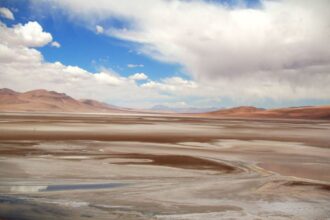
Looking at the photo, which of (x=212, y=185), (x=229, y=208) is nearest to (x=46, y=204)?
(x=229, y=208)

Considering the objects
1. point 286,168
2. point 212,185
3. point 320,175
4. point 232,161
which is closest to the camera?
point 212,185

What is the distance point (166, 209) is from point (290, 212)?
2794mm

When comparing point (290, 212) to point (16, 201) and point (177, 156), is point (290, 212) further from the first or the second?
point (177, 156)

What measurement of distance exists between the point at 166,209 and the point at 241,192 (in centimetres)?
285

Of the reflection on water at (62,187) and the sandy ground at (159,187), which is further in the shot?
the reflection on water at (62,187)

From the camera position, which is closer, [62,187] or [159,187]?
[62,187]

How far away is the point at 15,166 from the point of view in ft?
41.7

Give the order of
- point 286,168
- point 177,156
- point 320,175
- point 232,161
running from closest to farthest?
point 320,175 < point 286,168 < point 232,161 < point 177,156

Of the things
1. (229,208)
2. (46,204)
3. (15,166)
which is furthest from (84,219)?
(15,166)

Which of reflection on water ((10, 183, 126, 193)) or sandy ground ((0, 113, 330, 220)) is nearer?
sandy ground ((0, 113, 330, 220))

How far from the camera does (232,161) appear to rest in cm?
1578

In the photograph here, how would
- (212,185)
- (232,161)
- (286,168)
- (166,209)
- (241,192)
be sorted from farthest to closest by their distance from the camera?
(232,161), (286,168), (212,185), (241,192), (166,209)

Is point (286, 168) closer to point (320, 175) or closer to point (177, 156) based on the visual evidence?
point (320, 175)

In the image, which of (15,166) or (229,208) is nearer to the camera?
(229,208)
